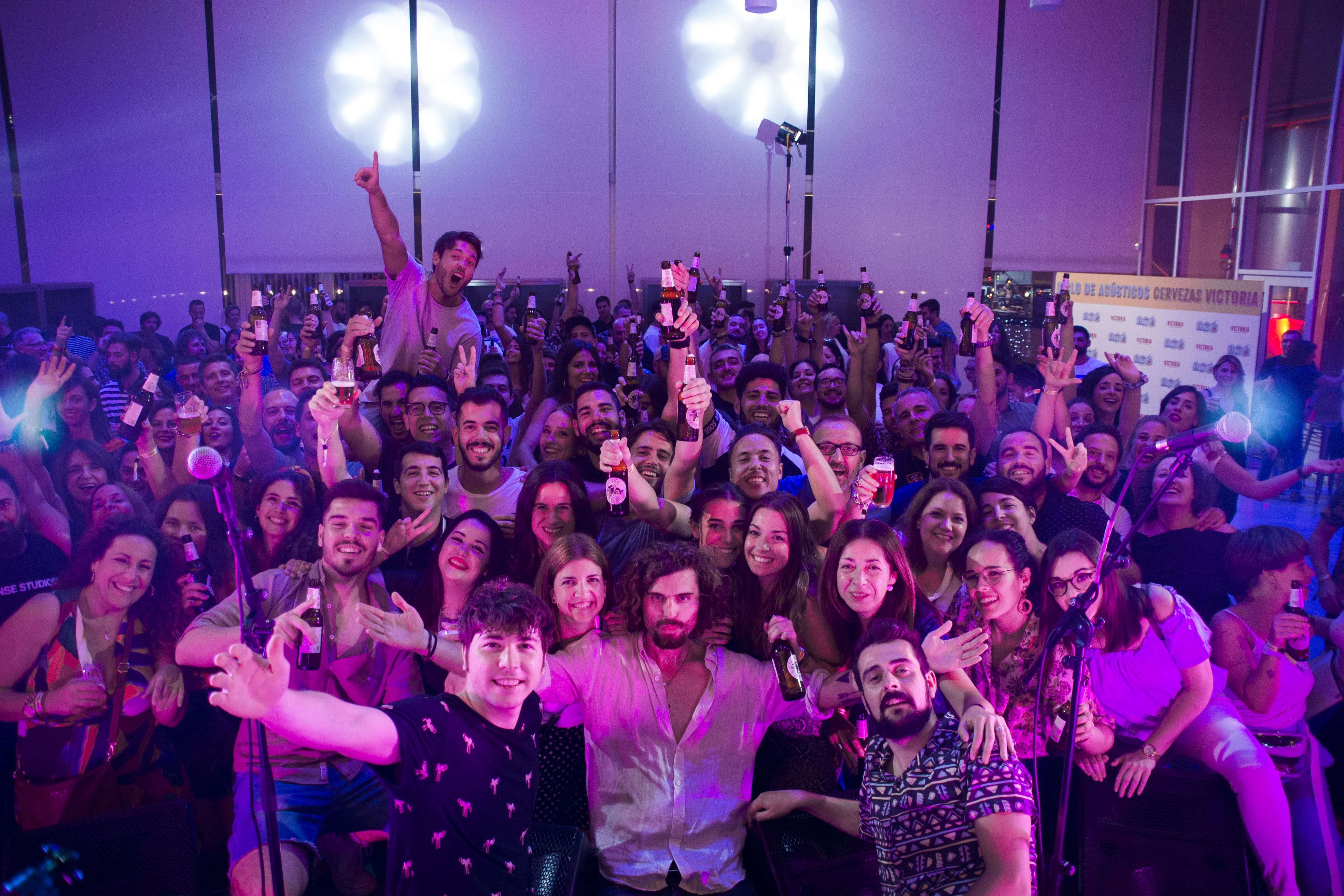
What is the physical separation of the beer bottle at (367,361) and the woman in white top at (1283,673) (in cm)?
345

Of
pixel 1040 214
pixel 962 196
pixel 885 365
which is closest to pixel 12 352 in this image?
pixel 885 365

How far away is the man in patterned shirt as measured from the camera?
196cm

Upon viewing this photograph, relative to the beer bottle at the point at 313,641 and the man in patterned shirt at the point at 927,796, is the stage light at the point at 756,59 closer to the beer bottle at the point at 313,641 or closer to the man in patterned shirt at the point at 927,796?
the beer bottle at the point at 313,641

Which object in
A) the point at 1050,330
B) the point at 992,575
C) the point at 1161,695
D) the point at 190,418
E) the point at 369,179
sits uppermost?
the point at 369,179

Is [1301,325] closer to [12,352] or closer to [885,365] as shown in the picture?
[885,365]

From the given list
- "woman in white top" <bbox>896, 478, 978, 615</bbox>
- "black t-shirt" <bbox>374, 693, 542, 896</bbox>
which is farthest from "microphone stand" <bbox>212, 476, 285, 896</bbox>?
"woman in white top" <bbox>896, 478, 978, 615</bbox>

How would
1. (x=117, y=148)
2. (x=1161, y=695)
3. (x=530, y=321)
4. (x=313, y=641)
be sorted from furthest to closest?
(x=117, y=148), (x=530, y=321), (x=1161, y=695), (x=313, y=641)

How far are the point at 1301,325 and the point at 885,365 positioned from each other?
167 inches

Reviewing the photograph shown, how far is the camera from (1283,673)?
285 centimetres

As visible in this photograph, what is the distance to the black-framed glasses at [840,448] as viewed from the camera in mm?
3693

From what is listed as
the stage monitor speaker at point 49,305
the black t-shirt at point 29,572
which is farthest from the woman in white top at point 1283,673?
the stage monitor speaker at point 49,305

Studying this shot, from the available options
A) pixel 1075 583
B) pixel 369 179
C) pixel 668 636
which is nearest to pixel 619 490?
pixel 668 636

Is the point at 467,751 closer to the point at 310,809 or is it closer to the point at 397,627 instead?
the point at 397,627

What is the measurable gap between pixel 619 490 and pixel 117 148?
8.98m
